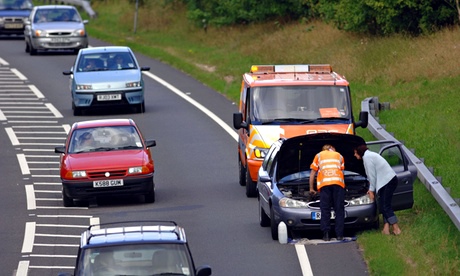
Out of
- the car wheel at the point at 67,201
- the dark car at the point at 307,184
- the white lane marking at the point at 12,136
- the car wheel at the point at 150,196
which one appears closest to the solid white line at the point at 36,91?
the white lane marking at the point at 12,136

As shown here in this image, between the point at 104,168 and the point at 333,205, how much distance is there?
5.43m

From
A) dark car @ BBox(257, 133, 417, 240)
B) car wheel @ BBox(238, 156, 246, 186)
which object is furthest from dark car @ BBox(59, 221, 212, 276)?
car wheel @ BBox(238, 156, 246, 186)

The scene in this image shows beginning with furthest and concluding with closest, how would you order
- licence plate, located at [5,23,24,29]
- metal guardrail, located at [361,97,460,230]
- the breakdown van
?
licence plate, located at [5,23,24,29], the breakdown van, metal guardrail, located at [361,97,460,230]

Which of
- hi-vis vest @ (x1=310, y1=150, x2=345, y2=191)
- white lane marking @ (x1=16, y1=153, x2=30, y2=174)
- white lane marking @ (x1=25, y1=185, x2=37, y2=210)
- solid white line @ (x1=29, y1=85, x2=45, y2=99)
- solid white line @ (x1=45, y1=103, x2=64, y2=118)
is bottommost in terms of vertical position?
solid white line @ (x1=29, y1=85, x2=45, y2=99)

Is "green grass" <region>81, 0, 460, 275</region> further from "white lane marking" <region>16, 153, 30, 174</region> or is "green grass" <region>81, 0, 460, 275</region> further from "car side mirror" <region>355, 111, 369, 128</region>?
"white lane marking" <region>16, 153, 30, 174</region>

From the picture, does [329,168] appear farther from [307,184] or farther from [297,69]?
[297,69]

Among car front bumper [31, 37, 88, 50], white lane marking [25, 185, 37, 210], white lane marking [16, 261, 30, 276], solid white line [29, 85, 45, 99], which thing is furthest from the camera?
car front bumper [31, 37, 88, 50]

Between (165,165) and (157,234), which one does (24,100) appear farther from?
(157,234)

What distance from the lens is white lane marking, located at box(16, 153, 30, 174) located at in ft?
91.6

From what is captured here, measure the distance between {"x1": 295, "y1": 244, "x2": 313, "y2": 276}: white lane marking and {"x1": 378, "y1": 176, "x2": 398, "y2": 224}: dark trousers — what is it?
4.40 ft

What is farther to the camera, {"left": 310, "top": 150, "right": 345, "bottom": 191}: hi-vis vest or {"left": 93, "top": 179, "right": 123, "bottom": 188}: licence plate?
{"left": 93, "top": 179, "right": 123, "bottom": 188}: licence plate

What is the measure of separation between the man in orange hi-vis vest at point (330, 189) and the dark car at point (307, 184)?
0.27 meters

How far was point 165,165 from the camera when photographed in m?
27.7

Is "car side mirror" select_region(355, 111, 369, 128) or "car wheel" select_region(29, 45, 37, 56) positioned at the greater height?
"car side mirror" select_region(355, 111, 369, 128)
